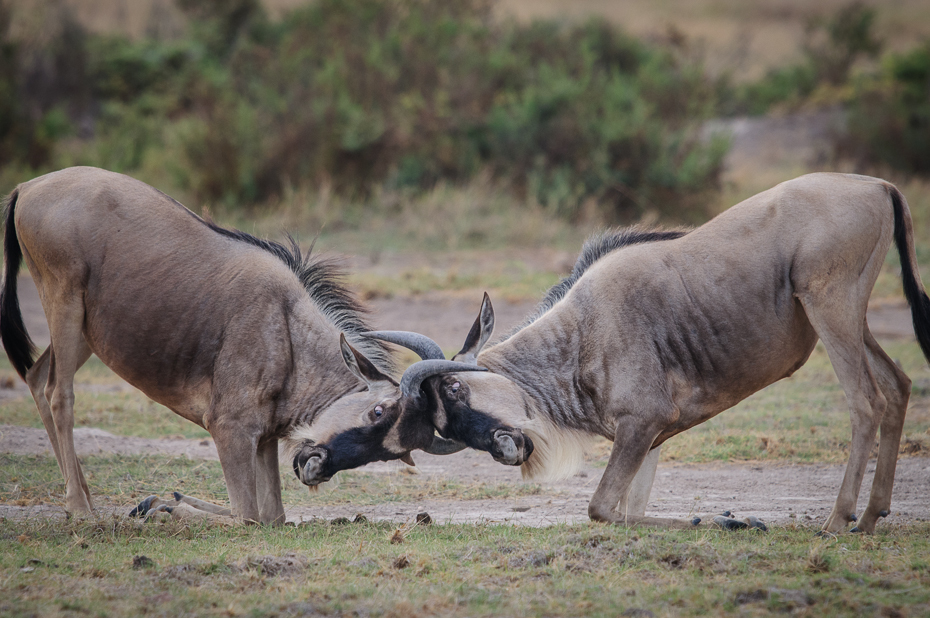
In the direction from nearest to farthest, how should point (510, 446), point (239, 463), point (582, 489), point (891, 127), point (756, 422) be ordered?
point (510, 446) < point (239, 463) < point (582, 489) < point (756, 422) < point (891, 127)

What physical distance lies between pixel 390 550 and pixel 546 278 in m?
8.37

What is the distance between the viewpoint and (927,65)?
2259 centimetres

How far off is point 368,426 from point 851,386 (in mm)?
2718

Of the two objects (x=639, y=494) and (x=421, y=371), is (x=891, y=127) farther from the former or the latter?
(x=421, y=371)

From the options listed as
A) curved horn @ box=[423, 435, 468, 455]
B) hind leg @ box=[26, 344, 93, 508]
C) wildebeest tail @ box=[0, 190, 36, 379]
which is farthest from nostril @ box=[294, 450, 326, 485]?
wildebeest tail @ box=[0, 190, 36, 379]

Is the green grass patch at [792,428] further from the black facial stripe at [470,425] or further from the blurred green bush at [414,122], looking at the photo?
the blurred green bush at [414,122]

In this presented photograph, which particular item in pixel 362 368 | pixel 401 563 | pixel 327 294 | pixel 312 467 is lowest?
pixel 401 563

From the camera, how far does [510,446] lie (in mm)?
4914

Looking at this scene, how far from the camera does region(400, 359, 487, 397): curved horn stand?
16.3 feet

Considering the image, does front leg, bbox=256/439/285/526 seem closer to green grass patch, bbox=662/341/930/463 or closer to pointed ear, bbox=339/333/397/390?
pointed ear, bbox=339/333/397/390

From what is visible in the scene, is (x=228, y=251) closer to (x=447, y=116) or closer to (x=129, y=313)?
(x=129, y=313)

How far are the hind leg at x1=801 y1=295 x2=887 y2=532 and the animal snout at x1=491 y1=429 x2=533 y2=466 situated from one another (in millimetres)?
1707

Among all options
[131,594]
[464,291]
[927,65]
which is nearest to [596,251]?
[131,594]

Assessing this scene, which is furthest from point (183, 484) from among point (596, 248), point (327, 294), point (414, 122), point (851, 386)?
point (414, 122)
